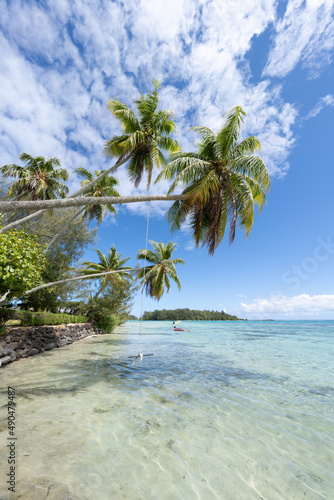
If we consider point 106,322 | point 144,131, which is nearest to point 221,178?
→ point 144,131

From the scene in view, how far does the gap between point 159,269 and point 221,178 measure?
14.3m

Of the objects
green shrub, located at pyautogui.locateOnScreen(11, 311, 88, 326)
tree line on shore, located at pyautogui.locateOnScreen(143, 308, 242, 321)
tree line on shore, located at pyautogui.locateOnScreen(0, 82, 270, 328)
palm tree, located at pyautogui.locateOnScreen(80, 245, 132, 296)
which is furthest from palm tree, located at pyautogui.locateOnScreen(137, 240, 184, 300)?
tree line on shore, located at pyautogui.locateOnScreen(143, 308, 242, 321)

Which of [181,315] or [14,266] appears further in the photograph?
[181,315]

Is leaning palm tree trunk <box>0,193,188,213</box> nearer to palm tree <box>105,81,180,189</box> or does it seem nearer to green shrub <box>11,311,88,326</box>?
palm tree <box>105,81,180,189</box>

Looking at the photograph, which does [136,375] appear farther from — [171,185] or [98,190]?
[98,190]

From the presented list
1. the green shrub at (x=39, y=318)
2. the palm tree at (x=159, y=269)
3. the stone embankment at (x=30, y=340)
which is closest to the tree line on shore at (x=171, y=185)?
the stone embankment at (x=30, y=340)

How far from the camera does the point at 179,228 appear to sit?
455 inches

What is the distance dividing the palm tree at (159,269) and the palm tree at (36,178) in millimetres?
10006

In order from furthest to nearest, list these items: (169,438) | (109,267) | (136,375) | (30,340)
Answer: (109,267)
(30,340)
(136,375)
(169,438)

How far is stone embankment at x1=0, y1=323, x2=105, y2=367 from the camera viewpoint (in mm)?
9415

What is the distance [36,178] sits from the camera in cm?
1614

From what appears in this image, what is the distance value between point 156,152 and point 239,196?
4.30 m

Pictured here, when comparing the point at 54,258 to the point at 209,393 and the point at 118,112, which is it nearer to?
the point at 118,112

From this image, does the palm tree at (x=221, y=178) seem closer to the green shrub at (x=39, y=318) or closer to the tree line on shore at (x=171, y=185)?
the tree line on shore at (x=171, y=185)
